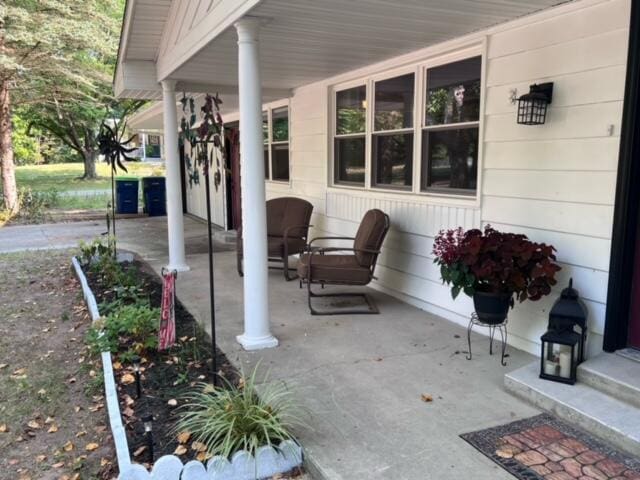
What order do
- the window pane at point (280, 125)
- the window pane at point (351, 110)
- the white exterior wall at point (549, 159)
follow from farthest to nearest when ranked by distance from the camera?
the window pane at point (280, 125), the window pane at point (351, 110), the white exterior wall at point (549, 159)

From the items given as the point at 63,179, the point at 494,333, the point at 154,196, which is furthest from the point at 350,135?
the point at 63,179

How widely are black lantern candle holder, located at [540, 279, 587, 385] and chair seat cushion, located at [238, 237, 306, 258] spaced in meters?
3.71

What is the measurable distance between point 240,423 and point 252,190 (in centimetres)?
186

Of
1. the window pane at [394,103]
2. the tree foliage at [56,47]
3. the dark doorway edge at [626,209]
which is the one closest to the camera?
the dark doorway edge at [626,209]

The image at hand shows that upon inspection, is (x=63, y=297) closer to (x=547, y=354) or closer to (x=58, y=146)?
(x=547, y=354)

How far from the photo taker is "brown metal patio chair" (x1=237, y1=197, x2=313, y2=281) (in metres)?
6.34

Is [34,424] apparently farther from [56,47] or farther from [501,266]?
[56,47]

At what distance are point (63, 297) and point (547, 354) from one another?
212 inches

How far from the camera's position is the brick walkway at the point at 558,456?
2346mm

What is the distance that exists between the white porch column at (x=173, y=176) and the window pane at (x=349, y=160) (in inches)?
81.0

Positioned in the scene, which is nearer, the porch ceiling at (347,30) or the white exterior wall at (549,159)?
the white exterior wall at (549,159)

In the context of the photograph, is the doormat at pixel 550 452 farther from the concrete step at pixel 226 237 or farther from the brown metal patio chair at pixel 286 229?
the concrete step at pixel 226 237

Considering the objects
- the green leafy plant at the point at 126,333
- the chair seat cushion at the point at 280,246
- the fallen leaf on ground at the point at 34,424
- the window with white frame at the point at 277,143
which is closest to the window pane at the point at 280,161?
the window with white frame at the point at 277,143

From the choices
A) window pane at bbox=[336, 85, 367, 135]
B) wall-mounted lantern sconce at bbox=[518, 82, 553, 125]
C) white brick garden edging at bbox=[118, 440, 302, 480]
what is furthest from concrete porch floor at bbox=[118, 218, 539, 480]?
window pane at bbox=[336, 85, 367, 135]
